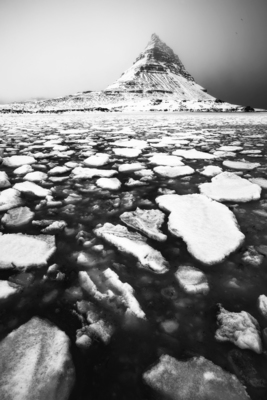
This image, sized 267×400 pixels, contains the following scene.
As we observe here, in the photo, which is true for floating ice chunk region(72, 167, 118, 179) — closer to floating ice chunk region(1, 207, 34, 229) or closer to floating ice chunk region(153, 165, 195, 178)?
floating ice chunk region(153, 165, 195, 178)

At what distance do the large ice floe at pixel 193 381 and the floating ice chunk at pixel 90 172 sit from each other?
1449 millimetres

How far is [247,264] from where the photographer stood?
800 millimetres

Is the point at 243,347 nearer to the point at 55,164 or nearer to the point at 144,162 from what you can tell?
the point at 144,162

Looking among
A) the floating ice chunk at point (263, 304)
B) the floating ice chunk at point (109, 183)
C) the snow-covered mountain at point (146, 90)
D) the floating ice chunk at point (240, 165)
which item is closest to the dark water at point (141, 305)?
the floating ice chunk at point (263, 304)

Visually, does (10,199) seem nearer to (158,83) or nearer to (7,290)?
(7,290)

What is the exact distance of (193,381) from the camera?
48 centimetres

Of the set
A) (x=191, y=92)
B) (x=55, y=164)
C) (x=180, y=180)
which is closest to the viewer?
(x=180, y=180)

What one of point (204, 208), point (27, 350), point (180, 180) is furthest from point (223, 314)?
point (180, 180)

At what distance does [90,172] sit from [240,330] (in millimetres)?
1560

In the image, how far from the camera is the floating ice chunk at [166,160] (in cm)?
211

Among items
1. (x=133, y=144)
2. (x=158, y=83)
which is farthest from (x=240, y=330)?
(x=158, y=83)

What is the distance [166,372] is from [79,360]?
21 centimetres

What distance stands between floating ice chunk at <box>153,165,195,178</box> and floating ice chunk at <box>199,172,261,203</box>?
0.27 m

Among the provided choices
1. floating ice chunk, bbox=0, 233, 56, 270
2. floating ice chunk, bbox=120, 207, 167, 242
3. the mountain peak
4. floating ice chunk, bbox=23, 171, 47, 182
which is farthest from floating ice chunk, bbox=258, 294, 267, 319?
the mountain peak
